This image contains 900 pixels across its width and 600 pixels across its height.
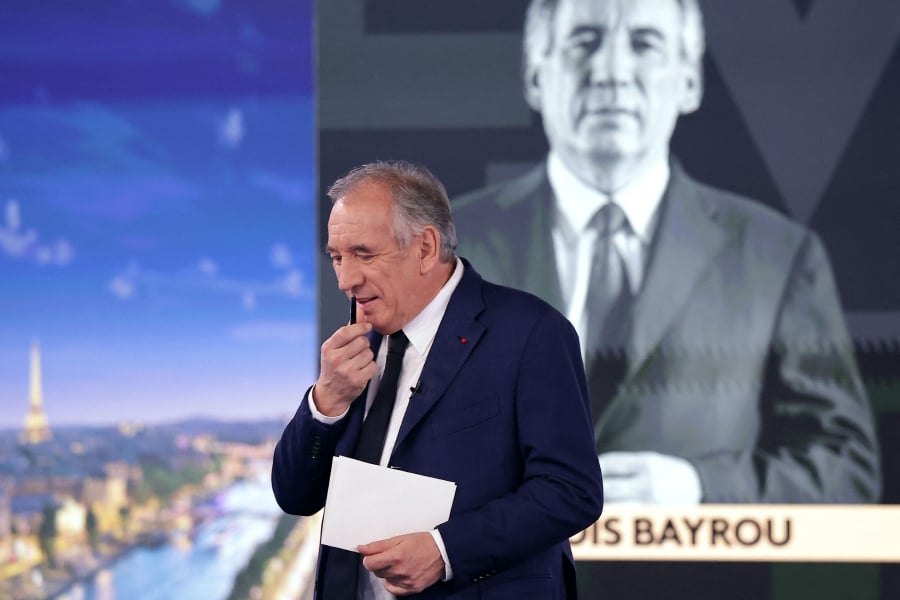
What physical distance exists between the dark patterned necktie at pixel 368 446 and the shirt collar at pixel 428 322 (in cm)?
2

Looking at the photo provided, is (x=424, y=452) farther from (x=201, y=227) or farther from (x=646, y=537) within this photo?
(x=201, y=227)

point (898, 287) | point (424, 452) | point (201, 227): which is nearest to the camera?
point (424, 452)

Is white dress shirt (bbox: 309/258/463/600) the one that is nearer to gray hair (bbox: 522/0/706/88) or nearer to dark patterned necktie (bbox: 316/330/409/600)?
dark patterned necktie (bbox: 316/330/409/600)

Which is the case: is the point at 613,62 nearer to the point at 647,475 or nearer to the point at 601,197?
the point at 601,197

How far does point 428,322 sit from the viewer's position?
177cm

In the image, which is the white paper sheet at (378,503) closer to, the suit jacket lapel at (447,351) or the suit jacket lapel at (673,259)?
the suit jacket lapel at (447,351)

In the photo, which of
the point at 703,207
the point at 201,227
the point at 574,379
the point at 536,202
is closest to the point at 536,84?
the point at 536,202

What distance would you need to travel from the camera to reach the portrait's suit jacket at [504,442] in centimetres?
159

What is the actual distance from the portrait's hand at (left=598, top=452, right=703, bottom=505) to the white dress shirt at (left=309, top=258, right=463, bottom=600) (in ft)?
6.35

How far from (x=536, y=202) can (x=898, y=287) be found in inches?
49.5

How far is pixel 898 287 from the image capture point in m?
3.59

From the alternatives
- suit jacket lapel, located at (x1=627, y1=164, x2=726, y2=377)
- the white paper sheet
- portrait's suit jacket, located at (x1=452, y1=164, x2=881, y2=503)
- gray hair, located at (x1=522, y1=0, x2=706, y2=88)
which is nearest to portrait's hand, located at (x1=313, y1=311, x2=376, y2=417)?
the white paper sheet

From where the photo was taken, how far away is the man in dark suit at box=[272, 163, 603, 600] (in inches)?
62.5

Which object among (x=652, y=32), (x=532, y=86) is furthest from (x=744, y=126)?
(x=532, y=86)
